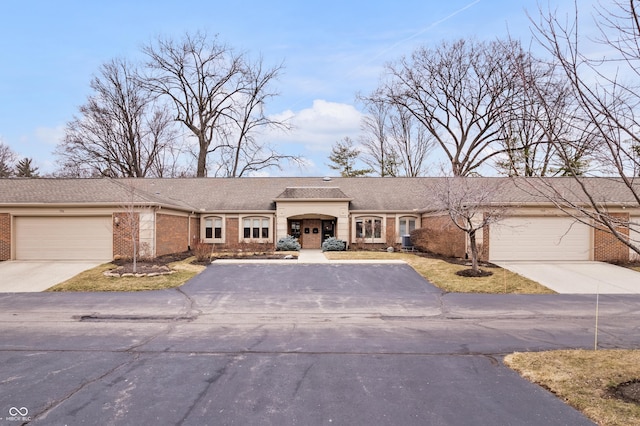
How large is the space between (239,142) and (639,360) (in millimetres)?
39314

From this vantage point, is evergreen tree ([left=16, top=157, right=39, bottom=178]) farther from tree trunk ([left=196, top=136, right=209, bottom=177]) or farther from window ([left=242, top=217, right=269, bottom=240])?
window ([left=242, top=217, right=269, bottom=240])

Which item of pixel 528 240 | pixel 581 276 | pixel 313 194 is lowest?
pixel 581 276

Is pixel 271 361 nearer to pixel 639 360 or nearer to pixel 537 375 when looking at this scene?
pixel 537 375

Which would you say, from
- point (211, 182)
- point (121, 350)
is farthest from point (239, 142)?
point (121, 350)

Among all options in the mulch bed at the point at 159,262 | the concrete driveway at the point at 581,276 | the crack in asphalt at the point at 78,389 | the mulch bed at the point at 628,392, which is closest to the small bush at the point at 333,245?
the mulch bed at the point at 159,262

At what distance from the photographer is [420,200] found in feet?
83.5

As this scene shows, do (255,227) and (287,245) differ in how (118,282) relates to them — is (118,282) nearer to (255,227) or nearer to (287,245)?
(287,245)

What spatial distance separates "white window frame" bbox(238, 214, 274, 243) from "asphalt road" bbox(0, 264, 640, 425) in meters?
11.3

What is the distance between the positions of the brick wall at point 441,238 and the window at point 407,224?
1.90 m

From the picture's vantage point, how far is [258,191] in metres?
27.4

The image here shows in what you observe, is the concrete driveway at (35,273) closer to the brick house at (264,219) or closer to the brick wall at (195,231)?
the brick house at (264,219)

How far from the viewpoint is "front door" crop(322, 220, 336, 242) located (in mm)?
25922

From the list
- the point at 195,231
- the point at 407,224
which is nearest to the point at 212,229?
the point at 195,231

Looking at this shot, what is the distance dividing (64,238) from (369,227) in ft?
54.4
